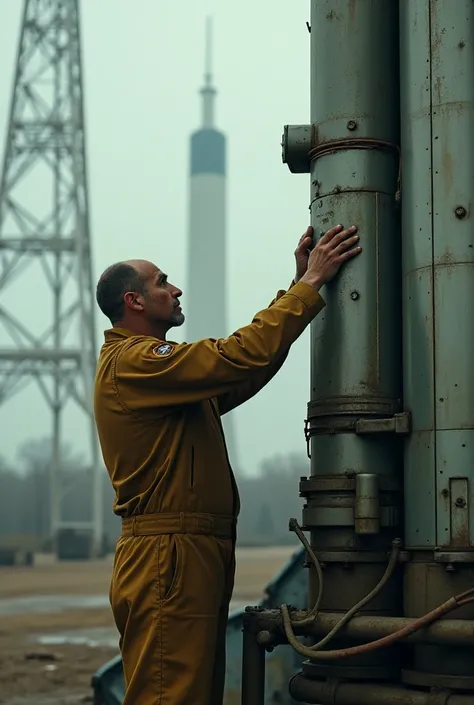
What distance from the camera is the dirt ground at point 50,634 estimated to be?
31.7 ft

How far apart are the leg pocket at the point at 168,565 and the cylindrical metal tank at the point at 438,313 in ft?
2.48

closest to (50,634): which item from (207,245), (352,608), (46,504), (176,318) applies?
(176,318)

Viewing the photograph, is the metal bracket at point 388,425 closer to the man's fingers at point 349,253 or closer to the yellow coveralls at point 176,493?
the yellow coveralls at point 176,493

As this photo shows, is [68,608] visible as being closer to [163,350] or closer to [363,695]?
[363,695]

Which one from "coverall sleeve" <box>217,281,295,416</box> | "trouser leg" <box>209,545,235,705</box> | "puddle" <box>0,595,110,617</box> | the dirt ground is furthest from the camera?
"puddle" <box>0,595,110,617</box>

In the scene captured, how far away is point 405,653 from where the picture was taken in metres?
4.12

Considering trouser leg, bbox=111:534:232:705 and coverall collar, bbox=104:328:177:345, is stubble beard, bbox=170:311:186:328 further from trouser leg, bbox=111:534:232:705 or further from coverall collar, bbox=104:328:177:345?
trouser leg, bbox=111:534:232:705

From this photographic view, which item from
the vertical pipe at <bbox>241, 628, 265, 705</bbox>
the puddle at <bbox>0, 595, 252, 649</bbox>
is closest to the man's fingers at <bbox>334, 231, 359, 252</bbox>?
the vertical pipe at <bbox>241, 628, 265, 705</bbox>

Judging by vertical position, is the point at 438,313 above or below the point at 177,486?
above

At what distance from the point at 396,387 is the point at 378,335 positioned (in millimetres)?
A: 187

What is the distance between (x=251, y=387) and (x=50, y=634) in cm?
Result: 1022

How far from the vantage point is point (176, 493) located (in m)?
3.89

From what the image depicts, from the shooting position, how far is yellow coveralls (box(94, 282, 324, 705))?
12.4ft

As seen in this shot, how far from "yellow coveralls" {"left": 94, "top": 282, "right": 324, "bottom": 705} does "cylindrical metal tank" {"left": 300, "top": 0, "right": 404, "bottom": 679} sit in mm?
249
